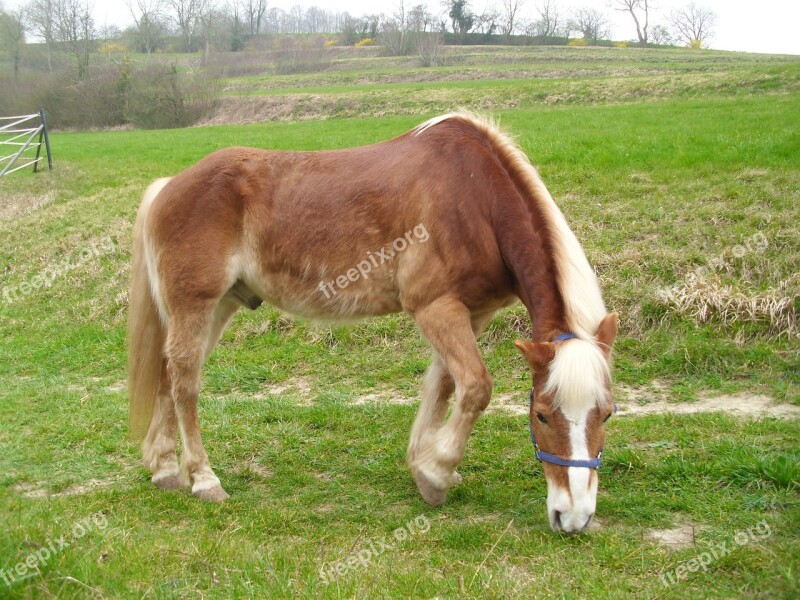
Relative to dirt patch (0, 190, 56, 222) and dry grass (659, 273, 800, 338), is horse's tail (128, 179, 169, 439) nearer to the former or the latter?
dry grass (659, 273, 800, 338)

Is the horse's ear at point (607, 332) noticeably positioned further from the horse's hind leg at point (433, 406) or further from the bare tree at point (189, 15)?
the bare tree at point (189, 15)

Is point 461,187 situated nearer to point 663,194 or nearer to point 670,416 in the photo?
point 670,416

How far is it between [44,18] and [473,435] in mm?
47608

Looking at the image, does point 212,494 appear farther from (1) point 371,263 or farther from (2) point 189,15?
(2) point 189,15

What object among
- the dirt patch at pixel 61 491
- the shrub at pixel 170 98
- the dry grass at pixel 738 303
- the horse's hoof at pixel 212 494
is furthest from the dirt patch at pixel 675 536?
the shrub at pixel 170 98

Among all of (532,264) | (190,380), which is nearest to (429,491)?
(532,264)

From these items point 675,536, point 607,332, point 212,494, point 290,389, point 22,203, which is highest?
point 607,332

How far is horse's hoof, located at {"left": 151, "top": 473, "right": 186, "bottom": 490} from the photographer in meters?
4.86

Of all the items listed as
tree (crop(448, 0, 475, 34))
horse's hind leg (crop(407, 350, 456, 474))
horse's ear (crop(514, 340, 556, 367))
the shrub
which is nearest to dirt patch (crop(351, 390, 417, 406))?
horse's hind leg (crop(407, 350, 456, 474))

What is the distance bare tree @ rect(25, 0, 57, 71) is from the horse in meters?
45.3

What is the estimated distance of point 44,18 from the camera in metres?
43.2

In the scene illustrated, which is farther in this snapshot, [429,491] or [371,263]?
[371,263]

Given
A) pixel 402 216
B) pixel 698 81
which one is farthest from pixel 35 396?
pixel 698 81

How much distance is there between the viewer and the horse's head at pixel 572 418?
3414 mm
